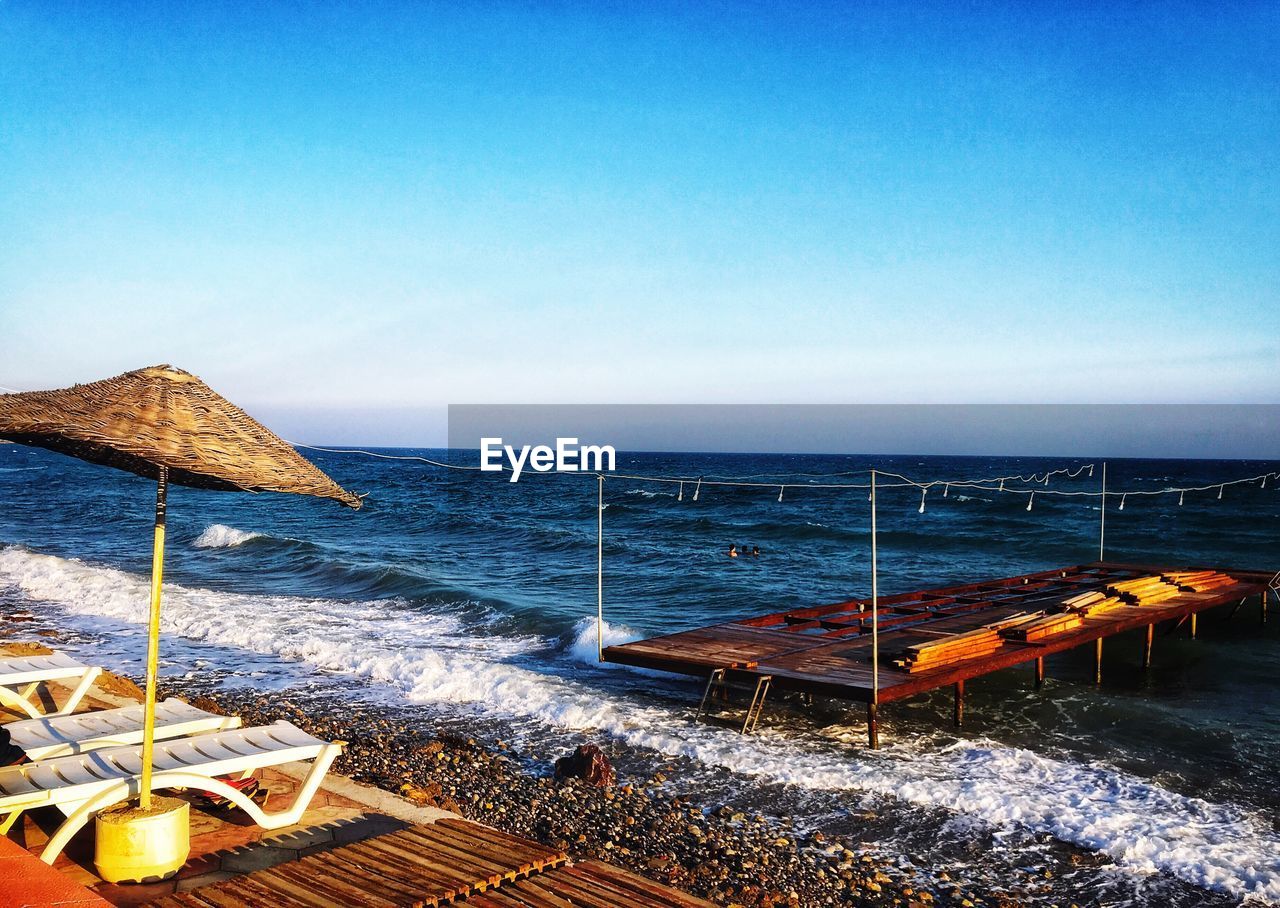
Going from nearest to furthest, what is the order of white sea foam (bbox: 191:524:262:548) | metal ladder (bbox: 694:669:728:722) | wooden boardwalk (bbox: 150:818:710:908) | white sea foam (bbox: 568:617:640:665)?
wooden boardwalk (bbox: 150:818:710:908) < metal ladder (bbox: 694:669:728:722) < white sea foam (bbox: 568:617:640:665) < white sea foam (bbox: 191:524:262:548)

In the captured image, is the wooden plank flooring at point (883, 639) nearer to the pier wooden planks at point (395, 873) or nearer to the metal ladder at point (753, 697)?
the metal ladder at point (753, 697)

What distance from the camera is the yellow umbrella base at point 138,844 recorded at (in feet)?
15.6

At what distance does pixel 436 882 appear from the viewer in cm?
415

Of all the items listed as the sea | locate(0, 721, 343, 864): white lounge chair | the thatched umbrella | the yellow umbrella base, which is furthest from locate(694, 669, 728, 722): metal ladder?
the thatched umbrella

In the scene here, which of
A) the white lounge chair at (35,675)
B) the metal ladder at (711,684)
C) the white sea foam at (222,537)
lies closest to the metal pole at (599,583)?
the metal ladder at (711,684)

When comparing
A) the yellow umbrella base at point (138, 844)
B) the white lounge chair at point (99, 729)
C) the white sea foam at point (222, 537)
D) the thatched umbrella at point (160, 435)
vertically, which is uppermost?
the thatched umbrella at point (160, 435)

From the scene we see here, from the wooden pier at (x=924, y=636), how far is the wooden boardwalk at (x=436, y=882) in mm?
5643

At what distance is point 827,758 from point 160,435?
285 inches

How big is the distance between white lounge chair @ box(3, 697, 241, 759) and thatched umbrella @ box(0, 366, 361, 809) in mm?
1381

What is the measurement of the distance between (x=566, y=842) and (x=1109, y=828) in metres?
4.51

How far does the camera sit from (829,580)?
973 inches

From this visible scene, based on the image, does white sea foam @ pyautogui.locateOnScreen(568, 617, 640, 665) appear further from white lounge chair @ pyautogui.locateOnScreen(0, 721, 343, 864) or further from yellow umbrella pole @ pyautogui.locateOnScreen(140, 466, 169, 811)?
yellow umbrella pole @ pyautogui.locateOnScreen(140, 466, 169, 811)

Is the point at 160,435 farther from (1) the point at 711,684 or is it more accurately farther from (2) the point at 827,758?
(1) the point at 711,684

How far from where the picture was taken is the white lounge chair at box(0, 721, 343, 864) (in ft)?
16.1
